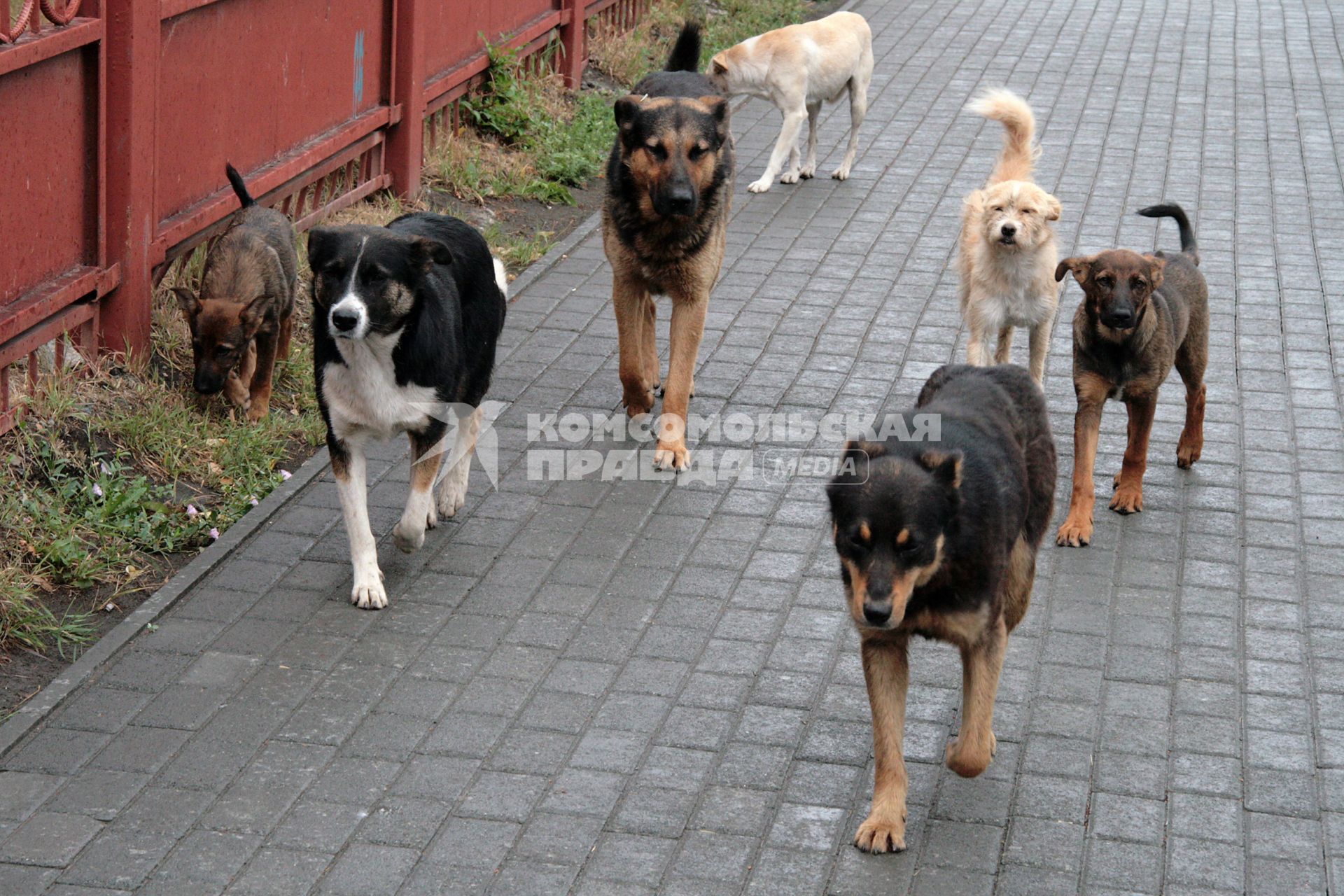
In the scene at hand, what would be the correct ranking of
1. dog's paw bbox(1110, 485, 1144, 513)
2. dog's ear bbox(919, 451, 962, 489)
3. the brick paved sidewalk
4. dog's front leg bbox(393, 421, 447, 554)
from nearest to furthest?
1. dog's ear bbox(919, 451, 962, 489)
2. the brick paved sidewalk
3. dog's front leg bbox(393, 421, 447, 554)
4. dog's paw bbox(1110, 485, 1144, 513)

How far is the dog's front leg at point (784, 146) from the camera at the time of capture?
11.3 m

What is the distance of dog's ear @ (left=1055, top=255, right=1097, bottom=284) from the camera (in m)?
6.49

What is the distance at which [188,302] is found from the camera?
22.8 ft

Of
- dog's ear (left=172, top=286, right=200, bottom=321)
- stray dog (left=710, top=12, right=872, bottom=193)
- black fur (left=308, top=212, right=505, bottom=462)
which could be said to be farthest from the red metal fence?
stray dog (left=710, top=12, right=872, bottom=193)

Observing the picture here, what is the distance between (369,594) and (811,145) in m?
6.99

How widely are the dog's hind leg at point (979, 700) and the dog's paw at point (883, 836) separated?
27 cm

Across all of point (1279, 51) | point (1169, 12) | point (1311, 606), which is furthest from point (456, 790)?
point (1169, 12)

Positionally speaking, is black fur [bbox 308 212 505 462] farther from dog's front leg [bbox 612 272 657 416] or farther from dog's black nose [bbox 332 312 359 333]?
dog's front leg [bbox 612 272 657 416]

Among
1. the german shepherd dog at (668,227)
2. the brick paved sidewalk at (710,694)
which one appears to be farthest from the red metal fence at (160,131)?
the german shepherd dog at (668,227)

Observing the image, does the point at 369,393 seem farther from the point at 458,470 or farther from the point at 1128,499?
the point at 1128,499

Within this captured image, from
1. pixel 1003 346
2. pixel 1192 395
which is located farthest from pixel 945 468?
pixel 1003 346

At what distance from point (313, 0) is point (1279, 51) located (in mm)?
11588

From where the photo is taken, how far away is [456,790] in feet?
15.5

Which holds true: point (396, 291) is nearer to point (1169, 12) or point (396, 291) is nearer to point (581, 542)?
point (581, 542)
